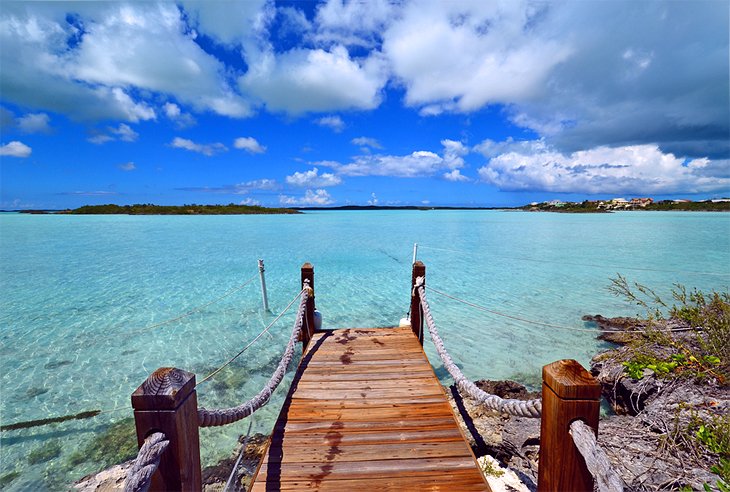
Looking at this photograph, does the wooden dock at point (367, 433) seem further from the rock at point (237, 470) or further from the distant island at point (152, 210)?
the distant island at point (152, 210)

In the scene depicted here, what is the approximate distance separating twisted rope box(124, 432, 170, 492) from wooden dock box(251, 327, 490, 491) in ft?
5.29

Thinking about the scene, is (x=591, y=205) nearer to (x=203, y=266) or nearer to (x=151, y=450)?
(x=203, y=266)

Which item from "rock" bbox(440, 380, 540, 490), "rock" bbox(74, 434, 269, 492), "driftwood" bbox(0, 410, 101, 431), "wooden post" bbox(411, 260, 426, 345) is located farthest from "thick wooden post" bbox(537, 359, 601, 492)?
"driftwood" bbox(0, 410, 101, 431)

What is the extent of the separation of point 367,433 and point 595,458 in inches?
90.8

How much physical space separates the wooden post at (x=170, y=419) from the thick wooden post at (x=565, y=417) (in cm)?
175

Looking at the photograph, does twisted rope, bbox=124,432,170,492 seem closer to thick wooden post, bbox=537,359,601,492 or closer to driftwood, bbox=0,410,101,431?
thick wooden post, bbox=537,359,601,492

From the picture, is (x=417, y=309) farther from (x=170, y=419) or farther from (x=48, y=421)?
(x=48, y=421)

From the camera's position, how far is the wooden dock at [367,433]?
2.79 m

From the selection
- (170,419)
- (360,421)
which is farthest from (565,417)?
(360,421)

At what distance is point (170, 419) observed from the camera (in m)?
1.52

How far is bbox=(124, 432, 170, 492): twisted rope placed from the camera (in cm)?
134

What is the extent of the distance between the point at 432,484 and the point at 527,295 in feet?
39.4

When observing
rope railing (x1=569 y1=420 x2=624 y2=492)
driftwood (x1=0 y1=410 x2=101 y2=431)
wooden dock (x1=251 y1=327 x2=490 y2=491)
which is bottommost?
driftwood (x1=0 y1=410 x2=101 y2=431)

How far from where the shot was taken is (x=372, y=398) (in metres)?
4.02
